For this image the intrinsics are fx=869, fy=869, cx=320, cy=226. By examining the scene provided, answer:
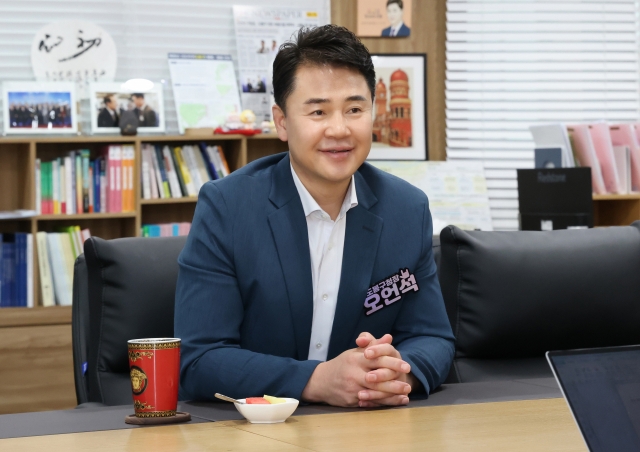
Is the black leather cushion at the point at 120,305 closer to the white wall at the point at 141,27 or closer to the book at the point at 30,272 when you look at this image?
the book at the point at 30,272

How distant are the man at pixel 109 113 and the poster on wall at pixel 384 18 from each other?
1374 millimetres

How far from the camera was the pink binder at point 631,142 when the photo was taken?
13.9 ft

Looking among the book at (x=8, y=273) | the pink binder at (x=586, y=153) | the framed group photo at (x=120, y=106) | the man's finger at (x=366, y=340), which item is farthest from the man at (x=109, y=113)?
the man's finger at (x=366, y=340)

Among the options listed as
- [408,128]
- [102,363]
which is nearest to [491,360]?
[102,363]

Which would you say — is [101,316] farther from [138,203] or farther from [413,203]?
[138,203]

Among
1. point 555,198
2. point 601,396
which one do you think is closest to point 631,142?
point 555,198

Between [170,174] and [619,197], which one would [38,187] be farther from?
[619,197]

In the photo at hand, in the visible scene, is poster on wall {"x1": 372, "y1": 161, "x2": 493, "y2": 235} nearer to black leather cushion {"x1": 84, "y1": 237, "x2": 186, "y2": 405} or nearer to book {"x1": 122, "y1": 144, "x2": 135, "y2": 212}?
book {"x1": 122, "y1": 144, "x2": 135, "y2": 212}

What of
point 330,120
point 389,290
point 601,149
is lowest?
point 389,290

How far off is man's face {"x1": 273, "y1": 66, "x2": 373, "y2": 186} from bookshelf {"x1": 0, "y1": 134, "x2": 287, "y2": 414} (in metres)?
2.38

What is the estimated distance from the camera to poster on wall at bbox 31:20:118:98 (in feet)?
14.0

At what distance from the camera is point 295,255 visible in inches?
70.1

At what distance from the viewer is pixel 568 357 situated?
893 millimetres

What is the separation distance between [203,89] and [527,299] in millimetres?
2747
